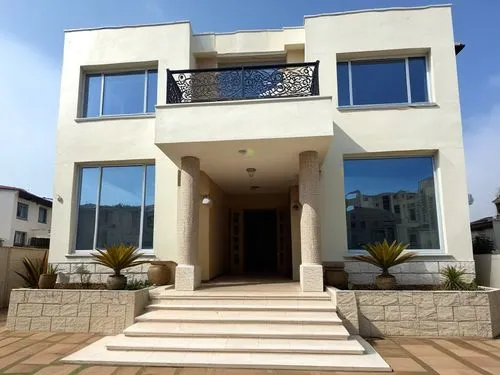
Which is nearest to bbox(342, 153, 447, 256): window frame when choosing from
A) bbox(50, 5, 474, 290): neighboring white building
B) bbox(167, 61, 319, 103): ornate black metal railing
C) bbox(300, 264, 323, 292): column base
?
bbox(50, 5, 474, 290): neighboring white building

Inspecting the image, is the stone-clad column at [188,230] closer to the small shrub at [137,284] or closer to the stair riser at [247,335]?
the small shrub at [137,284]

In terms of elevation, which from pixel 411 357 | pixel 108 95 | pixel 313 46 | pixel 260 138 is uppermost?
pixel 313 46

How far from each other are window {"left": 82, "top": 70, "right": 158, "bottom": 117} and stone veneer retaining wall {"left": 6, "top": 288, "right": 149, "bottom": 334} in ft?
17.2

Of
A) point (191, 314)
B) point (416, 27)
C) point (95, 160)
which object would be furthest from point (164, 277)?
point (416, 27)

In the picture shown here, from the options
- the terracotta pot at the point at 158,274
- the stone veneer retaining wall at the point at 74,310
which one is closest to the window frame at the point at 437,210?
the terracotta pot at the point at 158,274

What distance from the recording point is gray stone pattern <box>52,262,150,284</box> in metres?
9.05

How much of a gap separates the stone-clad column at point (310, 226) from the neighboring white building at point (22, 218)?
2098 cm

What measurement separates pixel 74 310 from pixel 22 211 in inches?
950

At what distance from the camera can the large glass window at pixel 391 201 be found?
874cm

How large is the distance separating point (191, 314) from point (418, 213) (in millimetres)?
5998

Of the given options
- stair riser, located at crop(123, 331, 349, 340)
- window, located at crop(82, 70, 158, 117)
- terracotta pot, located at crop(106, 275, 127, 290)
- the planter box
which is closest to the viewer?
stair riser, located at crop(123, 331, 349, 340)

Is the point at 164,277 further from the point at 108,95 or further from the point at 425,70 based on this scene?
the point at 425,70

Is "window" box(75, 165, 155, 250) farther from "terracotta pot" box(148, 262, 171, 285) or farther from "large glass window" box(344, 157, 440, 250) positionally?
"large glass window" box(344, 157, 440, 250)

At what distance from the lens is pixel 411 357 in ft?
17.2
